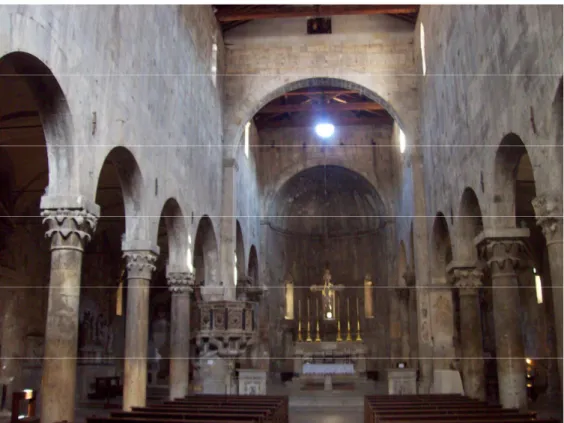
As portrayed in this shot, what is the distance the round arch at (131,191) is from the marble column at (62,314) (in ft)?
10.2

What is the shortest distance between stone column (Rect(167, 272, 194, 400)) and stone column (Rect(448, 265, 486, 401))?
7376 millimetres

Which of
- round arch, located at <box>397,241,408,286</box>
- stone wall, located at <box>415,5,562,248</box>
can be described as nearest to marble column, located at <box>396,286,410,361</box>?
round arch, located at <box>397,241,408,286</box>

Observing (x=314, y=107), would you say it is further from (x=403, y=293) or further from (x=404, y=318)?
(x=404, y=318)

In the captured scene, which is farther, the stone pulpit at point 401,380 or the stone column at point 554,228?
the stone pulpit at point 401,380

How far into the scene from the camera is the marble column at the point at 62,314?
976 cm

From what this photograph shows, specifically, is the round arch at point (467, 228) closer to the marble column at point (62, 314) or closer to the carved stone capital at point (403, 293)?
the marble column at point (62, 314)

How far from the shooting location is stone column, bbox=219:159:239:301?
2162 cm

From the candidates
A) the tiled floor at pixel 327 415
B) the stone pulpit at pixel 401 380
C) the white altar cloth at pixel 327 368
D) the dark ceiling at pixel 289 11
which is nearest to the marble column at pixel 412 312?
the white altar cloth at pixel 327 368

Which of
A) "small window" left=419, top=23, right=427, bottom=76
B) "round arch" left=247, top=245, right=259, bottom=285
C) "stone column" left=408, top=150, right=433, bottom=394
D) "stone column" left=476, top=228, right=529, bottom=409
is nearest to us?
"stone column" left=476, top=228, right=529, bottom=409

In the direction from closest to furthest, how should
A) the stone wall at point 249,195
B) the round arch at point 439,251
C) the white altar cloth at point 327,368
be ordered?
the round arch at point 439,251 < the white altar cloth at point 327,368 < the stone wall at point 249,195

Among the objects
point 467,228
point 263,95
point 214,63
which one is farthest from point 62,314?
point 263,95

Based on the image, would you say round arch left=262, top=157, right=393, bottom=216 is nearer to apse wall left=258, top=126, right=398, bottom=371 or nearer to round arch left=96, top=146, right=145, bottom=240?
apse wall left=258, top=126, right=398, bottom=371

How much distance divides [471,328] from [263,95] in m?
11.2

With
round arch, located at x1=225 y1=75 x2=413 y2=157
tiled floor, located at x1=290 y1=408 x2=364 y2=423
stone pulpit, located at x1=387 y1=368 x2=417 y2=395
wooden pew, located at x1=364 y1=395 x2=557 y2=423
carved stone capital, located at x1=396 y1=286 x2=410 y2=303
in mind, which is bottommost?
tiled floor, located at x1=290 y1=408 x2=364 y2=423
